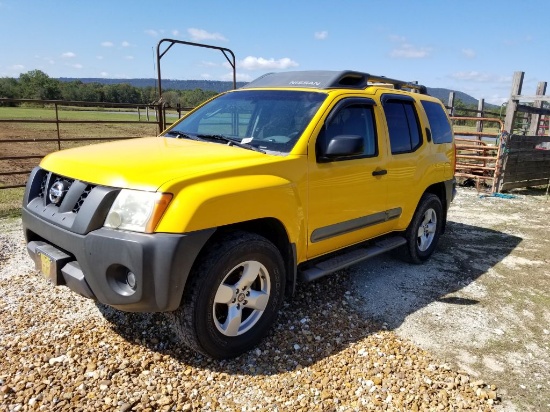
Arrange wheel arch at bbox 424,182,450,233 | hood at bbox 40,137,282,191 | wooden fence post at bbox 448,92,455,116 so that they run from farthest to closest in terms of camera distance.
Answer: wooden fence post at bbox 448,92,455,116 → wheel arch at bbox 424,182,450,233 → hood at bbox 40,137,282,191

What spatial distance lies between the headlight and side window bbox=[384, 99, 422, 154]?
8.56 ft

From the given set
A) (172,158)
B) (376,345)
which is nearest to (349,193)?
(376,345)

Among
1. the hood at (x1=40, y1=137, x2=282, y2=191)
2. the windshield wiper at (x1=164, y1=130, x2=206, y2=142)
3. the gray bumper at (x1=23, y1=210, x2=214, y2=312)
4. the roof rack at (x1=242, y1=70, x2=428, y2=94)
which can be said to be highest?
the roof rack at (x1=242, y1=70, x2=428, y2=94)

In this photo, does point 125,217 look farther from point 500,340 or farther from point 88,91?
point 88,91

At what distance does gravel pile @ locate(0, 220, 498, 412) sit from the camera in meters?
2.62

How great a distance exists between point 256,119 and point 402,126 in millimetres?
1674

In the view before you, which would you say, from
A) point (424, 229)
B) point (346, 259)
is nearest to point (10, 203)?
point (346, 259)

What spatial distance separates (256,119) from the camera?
3777 millimetres

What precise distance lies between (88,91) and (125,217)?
60121 millimetres

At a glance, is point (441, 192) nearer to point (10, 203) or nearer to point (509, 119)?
point (509, 119)

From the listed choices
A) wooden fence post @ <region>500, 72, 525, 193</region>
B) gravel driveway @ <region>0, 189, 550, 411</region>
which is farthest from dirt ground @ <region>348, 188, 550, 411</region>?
wooden fence post @ <region>500, 72, 525, 193</region>

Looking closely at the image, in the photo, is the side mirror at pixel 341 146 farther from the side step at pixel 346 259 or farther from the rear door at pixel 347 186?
the side step at pixel 346 259

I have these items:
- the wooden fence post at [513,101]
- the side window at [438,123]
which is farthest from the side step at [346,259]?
the wooden fence post at [513,101]

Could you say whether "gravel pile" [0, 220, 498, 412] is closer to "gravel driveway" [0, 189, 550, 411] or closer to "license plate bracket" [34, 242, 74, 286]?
"gravel driveway" [0, 189, 550, 411]
